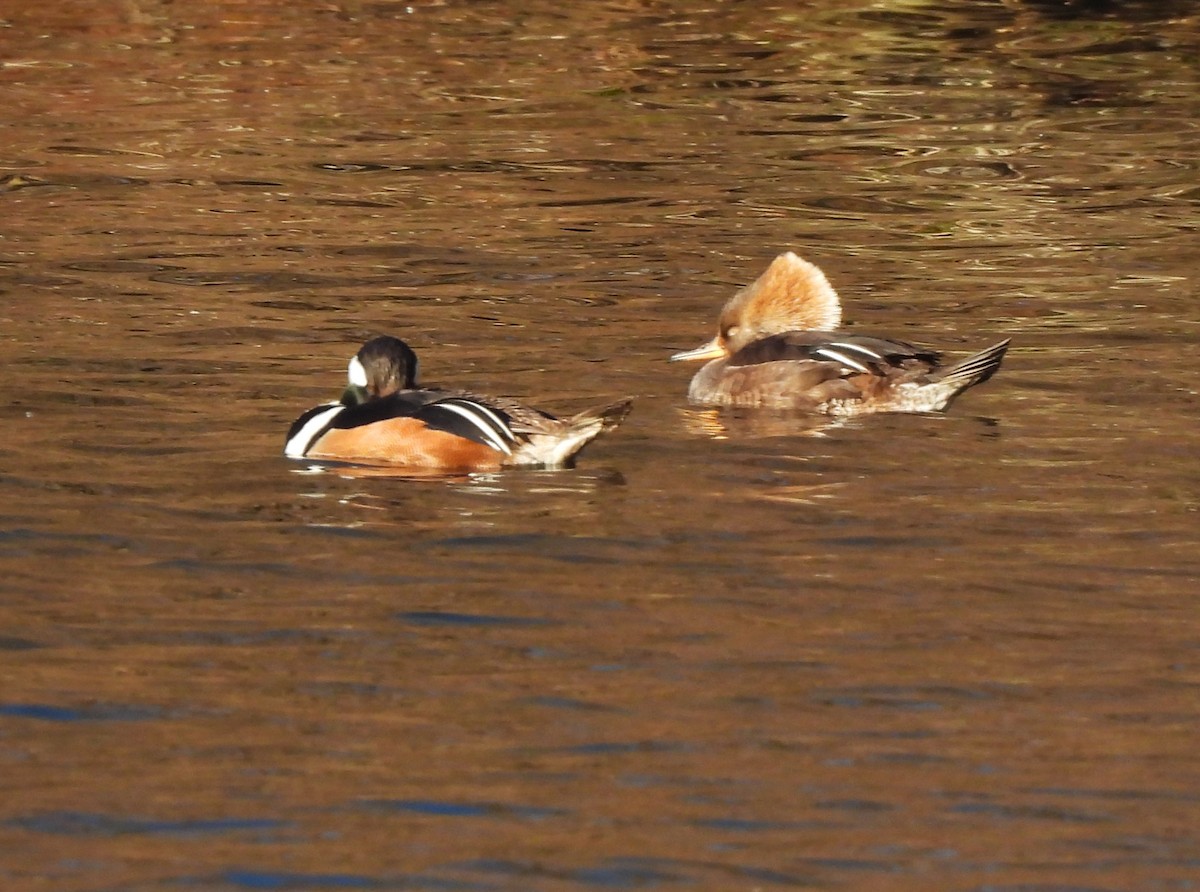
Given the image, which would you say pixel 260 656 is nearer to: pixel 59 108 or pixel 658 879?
pixel 658 879

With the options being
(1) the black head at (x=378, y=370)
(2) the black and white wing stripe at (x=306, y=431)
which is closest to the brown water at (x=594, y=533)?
(2) the black and white wing stripe at (x=306, y=431)

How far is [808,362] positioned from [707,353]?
Result: 784 mm

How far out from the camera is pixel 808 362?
1146 cm

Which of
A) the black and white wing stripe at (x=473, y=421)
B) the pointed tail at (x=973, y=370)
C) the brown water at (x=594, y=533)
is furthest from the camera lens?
the pointed tail at (x=973, y=370)

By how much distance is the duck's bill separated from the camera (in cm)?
1205

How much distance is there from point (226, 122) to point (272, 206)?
3695 mm

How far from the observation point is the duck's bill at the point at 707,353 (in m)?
12.0

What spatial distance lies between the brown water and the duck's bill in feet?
0.58

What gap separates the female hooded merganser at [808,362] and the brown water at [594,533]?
205mm

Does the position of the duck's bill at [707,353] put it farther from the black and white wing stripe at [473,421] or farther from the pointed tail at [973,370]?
the black and white wing stripe at [473,421]

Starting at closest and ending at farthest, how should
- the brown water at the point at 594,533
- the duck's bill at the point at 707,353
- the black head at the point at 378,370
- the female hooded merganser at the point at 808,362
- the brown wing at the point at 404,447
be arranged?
the brown water at the point at 594,533
the brown wing at the point at 404,447
the black head at the point at 378,370
the female hooded merganser at the point at 808,362
the duck's bill at the point at 707,353

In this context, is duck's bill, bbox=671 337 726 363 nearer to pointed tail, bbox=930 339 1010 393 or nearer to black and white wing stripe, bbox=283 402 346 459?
pointed tail, bbox=930 339 1010 393

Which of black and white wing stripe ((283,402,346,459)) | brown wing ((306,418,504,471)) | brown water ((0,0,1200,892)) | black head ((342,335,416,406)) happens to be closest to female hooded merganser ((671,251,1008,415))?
brown water ((0,0,1200,892))

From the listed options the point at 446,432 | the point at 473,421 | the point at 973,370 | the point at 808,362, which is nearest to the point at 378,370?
the point at 446,432
